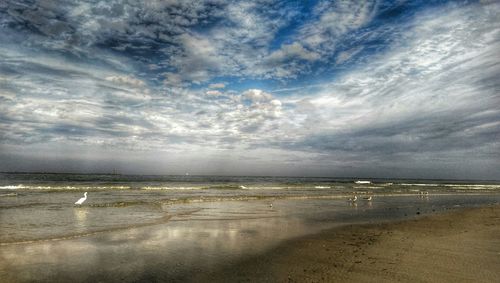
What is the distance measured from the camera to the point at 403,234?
13.4 meters

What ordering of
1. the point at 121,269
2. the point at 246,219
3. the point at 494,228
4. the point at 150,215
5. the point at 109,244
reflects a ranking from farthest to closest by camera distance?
the point at 150,215
the point at 246,219
the point at 494,228
the point at 109,244
the point at 121,269

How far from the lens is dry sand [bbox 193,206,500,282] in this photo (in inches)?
297

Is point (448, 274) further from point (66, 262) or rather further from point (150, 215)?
point (150, 215)

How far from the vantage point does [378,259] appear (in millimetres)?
9133

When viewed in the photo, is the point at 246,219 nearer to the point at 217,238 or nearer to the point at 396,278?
the point at 217,238

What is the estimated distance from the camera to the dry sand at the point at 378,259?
7.54 meters

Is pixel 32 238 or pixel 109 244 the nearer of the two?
pixel 109 244

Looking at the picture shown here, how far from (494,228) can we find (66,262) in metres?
19.5

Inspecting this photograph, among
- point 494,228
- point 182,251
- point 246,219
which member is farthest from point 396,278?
point 494,228

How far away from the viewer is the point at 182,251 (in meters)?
9.98

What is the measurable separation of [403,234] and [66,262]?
44.2ft

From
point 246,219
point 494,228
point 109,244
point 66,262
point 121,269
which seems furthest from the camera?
point 246,219

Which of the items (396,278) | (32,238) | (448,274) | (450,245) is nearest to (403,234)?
(450,245)

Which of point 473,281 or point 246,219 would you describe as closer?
point 473,281
